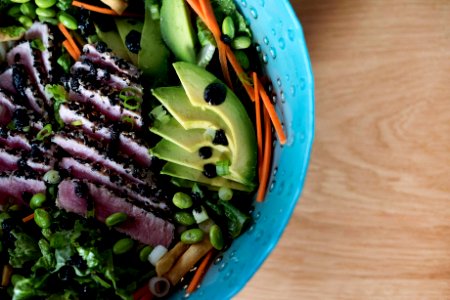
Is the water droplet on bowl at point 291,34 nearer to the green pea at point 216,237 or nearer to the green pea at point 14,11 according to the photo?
the green pea at point 216,237

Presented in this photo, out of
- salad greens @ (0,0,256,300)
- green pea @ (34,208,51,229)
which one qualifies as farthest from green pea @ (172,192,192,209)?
green pea @ (34,208,51,229)

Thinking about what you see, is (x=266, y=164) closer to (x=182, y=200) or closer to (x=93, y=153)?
(x=182, y=200)

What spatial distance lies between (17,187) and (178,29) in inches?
26.3

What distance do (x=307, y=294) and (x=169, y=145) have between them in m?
0.63

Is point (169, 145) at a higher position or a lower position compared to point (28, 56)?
lower

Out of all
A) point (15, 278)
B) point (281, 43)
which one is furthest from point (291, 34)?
point (15, 278)

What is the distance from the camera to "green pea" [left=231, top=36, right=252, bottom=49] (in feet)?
5.32

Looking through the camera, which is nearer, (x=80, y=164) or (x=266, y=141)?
(x=266, y=141)

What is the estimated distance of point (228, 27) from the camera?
5.30 feet

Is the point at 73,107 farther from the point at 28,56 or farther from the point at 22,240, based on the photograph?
the point at 22,240

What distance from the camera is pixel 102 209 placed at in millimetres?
1701

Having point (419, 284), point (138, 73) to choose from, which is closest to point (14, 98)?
point (138, 73)

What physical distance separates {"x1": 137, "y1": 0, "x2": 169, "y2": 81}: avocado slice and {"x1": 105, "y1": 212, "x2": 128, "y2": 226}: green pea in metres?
0.41

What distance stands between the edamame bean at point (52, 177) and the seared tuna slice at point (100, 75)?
0.30 metres
